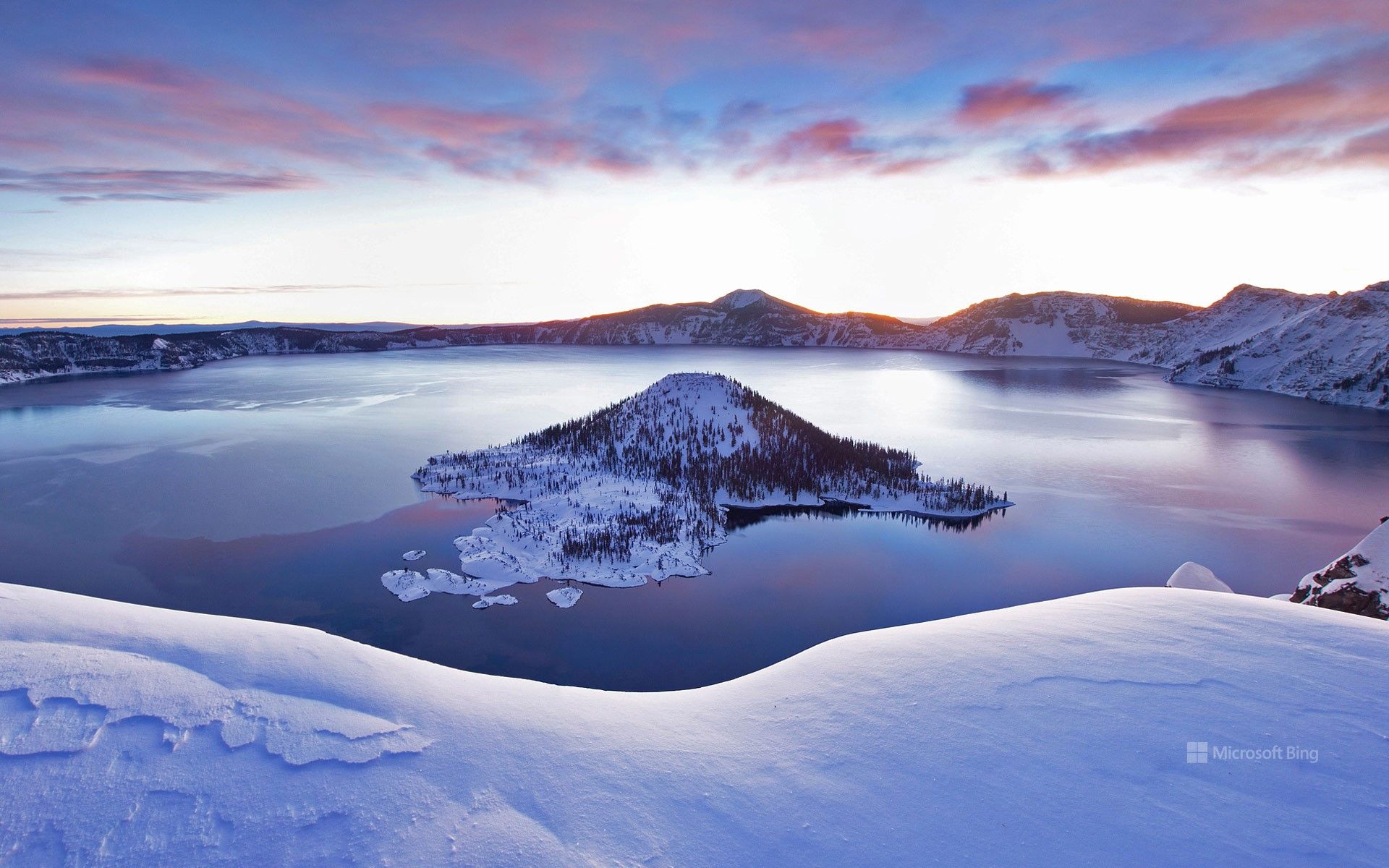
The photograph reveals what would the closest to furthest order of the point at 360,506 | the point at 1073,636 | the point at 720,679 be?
1. the point at 1073,636
2. the point at 720,679
3. the point at 360,506

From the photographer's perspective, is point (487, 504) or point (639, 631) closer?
point (639, 631)

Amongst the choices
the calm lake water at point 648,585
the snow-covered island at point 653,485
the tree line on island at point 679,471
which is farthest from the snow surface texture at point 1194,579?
the tree line on island at point 679,471

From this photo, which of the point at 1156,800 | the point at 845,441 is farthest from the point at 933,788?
the point at 845,441

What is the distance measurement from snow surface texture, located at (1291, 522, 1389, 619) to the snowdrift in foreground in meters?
13.2

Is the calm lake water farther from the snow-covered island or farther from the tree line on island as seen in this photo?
the tree line on island

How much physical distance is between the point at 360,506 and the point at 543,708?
138ft

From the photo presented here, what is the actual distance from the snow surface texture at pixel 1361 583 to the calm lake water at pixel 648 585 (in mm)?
12184

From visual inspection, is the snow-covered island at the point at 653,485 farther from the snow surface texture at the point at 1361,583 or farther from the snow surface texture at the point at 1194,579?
the snow surface texture at the point at 1361,583

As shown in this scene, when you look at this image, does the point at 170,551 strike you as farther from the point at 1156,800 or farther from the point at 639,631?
the point at 1156,800

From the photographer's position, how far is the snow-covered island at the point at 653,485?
33000mm

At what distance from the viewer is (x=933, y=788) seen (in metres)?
6.62

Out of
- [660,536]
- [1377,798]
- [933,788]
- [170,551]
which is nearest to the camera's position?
[1377,798]

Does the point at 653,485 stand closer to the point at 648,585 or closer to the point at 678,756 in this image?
the point at 648,585

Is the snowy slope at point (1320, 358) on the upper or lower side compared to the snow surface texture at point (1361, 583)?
upper
